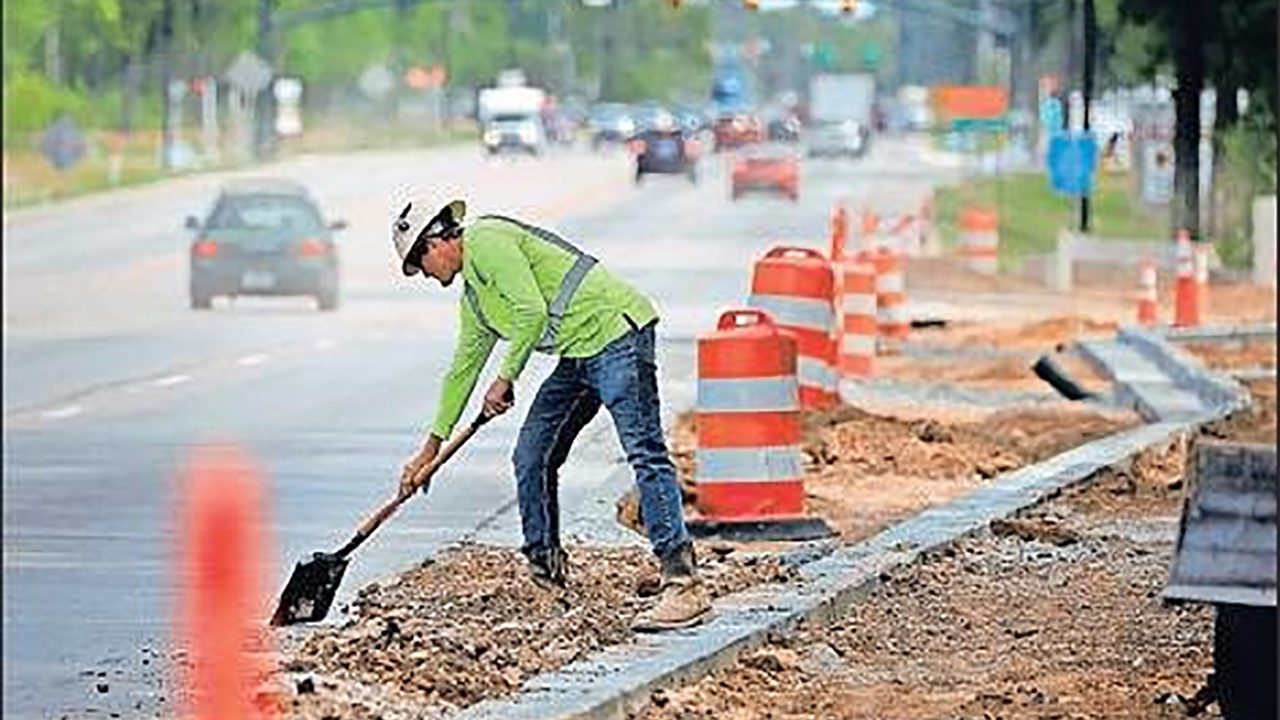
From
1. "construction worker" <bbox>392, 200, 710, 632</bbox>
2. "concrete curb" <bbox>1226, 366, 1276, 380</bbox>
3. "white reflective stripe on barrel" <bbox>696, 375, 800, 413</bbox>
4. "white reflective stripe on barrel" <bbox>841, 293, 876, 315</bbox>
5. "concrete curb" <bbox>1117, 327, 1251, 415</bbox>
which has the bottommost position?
"concrete curb" <bbox>1226, 366, 1276, 380</bbox>

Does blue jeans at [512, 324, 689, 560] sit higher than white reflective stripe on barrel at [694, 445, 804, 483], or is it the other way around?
blue jeans at [512, 324, 689, 560]

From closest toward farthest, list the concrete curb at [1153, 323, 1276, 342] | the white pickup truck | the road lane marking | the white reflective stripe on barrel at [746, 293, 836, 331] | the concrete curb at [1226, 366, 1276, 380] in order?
1. the white reflective stripe on barrel at [746, 293, 836, 331]
2. the road lane marking
3. the concrete curb at [1226, 366, 1276, 380]
4. the concrete curb at [1153, 323, 1276, 342]
5. the white pickup truck

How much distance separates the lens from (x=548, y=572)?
45.7 feet

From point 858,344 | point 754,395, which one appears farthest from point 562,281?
point 858,344

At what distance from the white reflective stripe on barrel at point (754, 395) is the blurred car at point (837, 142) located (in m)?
106

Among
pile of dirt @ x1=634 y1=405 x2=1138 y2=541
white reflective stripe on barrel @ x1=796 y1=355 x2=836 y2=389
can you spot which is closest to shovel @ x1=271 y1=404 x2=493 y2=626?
pile of dirt @ x1=634 y1=405 x2=1138 y2=541

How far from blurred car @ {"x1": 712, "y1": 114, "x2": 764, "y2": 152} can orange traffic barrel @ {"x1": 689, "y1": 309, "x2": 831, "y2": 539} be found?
10203 centimetres

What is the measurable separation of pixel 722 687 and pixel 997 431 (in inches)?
477

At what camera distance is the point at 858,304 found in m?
29.6

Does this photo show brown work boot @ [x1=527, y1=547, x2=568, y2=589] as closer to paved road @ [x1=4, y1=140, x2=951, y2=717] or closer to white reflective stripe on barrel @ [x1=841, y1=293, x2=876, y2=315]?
paved road @ [x1=4, y1=140, x2=951, y2=717]

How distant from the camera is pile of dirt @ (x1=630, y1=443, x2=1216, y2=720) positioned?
11.2 metres

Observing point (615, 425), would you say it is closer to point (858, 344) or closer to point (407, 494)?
point (407, 494)

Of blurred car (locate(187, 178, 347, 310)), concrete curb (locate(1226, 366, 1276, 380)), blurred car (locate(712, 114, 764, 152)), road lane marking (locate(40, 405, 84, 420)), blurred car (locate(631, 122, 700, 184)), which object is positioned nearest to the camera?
road lane marking (locate(40, 405, 84, 420))

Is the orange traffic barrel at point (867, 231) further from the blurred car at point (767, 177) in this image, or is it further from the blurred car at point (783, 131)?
the blurred car at point (783, 131)
